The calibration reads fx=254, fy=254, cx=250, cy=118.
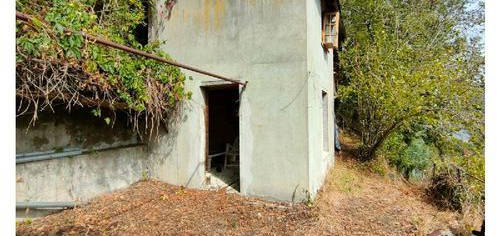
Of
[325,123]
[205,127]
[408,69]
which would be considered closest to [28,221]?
[205,127]

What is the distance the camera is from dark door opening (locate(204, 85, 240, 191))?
816 cm

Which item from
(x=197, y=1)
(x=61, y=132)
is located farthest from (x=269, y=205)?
(x=197, y=1)

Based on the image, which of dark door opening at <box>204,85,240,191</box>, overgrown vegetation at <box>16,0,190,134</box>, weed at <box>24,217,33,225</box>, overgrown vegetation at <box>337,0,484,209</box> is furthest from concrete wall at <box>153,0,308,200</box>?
overgrown vegetation at <box>337,0,484,209</box>

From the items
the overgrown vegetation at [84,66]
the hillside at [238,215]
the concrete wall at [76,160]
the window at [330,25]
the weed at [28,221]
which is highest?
the window at [330,25]

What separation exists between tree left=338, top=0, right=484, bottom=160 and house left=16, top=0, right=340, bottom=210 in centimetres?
305

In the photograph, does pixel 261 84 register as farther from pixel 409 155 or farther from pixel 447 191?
pixel 409 155

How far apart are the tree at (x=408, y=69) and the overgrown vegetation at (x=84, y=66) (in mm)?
6056

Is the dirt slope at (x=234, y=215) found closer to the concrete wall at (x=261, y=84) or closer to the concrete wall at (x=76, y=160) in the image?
the concrete wall at (x=76, y=160)

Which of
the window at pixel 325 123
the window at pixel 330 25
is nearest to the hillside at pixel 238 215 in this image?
the window at pixel 325 123

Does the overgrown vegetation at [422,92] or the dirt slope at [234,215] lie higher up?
the overgrown vegetation at [422,92]

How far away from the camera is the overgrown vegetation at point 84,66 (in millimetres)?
3373

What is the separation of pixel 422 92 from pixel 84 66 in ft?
26.7

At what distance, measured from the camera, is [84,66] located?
4137 millimetres

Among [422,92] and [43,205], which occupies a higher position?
[422,92]
